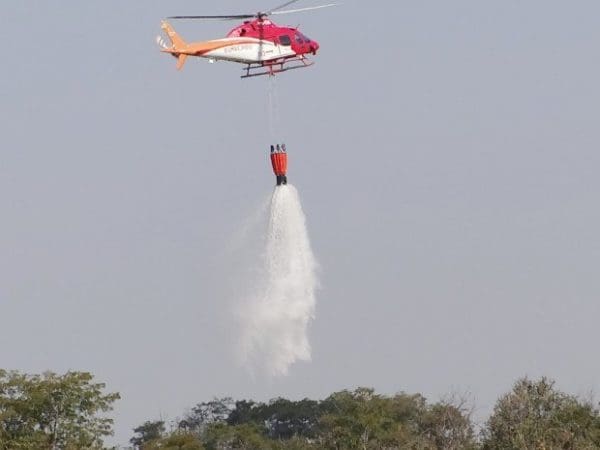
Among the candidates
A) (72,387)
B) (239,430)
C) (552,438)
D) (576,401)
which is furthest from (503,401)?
(239,430)

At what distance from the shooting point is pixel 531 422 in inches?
2992

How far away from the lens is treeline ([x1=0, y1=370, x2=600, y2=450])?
77.9 meters

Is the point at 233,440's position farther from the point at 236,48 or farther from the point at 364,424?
the point at 236,48

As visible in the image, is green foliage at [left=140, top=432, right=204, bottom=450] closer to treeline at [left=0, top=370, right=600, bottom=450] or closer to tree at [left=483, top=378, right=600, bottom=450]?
treeline at [left=0, top=370, right=600, bottom=450]

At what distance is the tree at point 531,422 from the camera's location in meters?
73.9

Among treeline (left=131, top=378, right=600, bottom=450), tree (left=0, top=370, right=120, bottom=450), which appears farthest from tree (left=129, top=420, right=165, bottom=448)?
tree (left=0, top=370, right=120, bottom=450)

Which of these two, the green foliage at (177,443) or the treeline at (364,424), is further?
the green foliage at (177,443)

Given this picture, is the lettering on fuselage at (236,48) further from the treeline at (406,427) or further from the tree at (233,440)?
the tree at (233,440)

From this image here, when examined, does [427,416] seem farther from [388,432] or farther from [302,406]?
[302,406]

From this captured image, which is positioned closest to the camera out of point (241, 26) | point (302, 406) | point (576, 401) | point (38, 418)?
point (241, 26)

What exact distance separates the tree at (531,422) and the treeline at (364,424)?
0.04m

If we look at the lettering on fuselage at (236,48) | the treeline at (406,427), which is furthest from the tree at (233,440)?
the lettering on fuselage at (236,48)

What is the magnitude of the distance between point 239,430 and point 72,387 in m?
59.3

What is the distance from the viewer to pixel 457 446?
108375 millimetres
